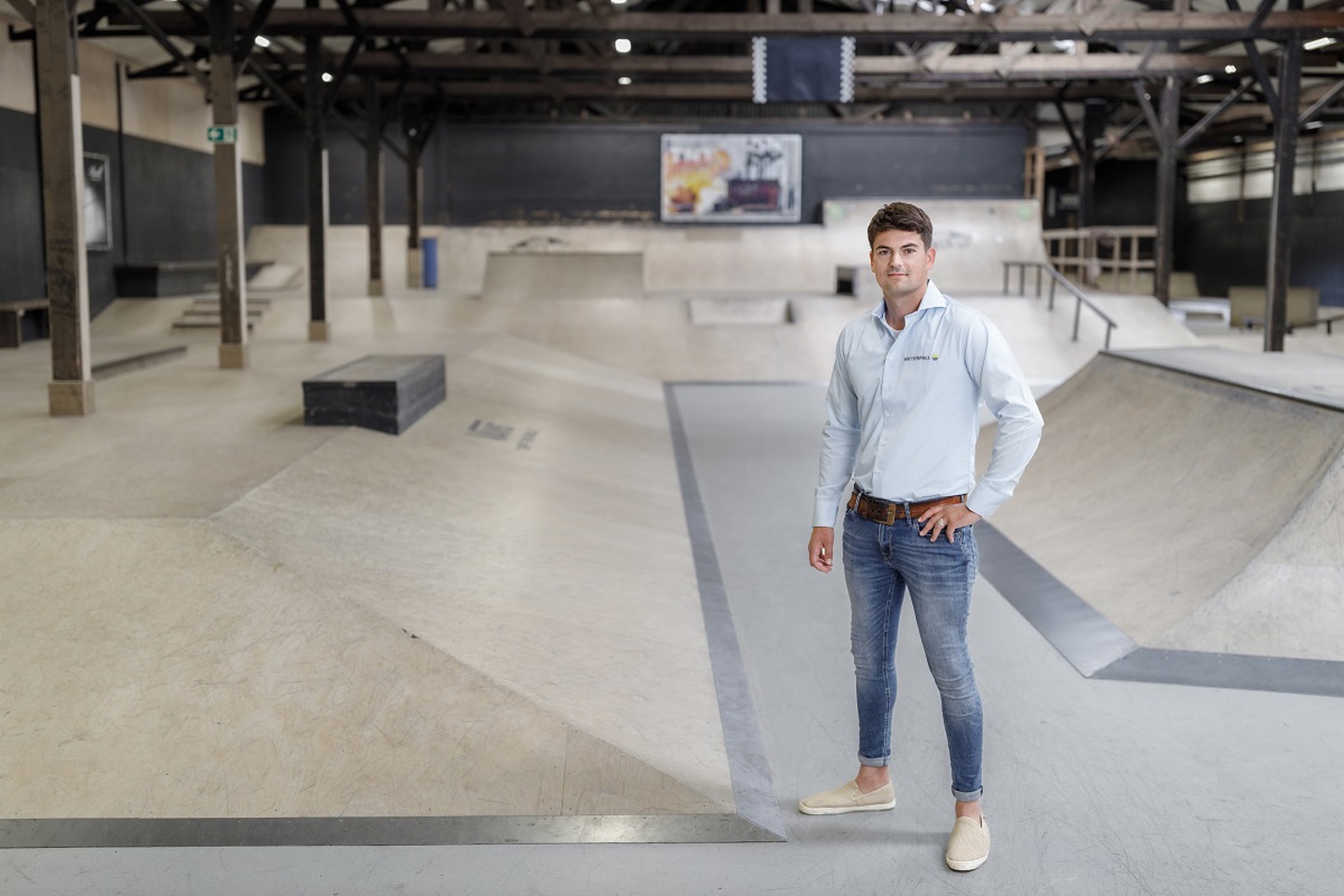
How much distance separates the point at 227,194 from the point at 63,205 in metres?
3.50

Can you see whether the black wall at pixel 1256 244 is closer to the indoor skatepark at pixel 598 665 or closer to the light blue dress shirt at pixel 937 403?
the indoor skatepark at pixel 598 665

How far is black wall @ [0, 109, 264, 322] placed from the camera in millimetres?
14758

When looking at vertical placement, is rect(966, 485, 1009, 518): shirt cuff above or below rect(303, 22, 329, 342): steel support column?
below

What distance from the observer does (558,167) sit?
25.6m

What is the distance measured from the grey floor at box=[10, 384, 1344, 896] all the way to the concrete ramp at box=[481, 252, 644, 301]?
13.3 meters

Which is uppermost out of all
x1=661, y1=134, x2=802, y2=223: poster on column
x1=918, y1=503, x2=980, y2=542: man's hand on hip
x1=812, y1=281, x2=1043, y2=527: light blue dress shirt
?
x1=661, y1=134, x2=802, y2=223: poster on column

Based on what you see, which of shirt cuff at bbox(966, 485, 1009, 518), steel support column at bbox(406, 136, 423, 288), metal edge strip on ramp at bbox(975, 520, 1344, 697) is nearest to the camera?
shirt cuff at bbox(966, 485, 1009, 518)

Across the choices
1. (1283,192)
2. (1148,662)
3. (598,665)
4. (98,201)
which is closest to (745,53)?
(1283,192)

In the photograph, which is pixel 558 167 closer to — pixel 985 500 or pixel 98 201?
pixel 98 201

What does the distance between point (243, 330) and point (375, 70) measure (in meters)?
7.92

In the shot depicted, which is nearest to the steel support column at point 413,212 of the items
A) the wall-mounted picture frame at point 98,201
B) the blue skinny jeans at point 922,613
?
the wall-mounted picture frame at point 98,201

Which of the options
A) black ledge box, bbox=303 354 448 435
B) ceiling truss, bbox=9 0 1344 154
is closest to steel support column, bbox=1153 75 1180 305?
ceiling truss, bbox=9 0 1344 154

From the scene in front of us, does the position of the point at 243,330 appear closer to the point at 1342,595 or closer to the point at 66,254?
the point at 66,254

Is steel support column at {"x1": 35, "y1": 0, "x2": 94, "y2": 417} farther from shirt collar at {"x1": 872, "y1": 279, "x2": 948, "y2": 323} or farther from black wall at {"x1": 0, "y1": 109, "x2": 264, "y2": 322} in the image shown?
black wall at {"x1": 0, "y1": 109, "x2": 264, "y2": 322}
